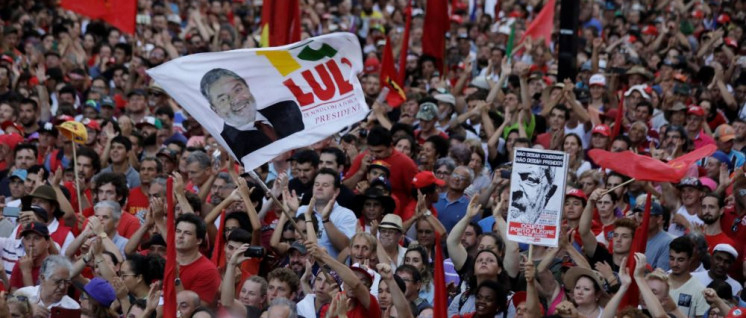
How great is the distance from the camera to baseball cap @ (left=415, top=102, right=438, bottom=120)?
44.9ft

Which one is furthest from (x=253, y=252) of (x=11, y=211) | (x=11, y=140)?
(x=11, y=140)

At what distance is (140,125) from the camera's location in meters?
14.7

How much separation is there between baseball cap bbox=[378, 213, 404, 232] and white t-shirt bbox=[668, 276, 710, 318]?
1.90m

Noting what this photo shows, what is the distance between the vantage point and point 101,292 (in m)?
9.36

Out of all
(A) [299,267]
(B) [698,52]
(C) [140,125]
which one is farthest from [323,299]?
(B) [698,52]

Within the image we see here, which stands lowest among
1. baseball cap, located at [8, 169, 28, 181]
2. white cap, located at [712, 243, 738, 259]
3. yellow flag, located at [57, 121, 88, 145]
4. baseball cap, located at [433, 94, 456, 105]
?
white cap, located at [712, 243, 738, 259]

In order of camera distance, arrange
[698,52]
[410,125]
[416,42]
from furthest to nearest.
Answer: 1. [416,42]
2. [698,52]
3. [410,125]

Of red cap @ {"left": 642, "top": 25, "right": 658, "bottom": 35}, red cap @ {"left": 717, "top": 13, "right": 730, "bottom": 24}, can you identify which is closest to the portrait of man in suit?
red cap @ {"left": 642, "top": 25, "right": 658, "bottom": 35}

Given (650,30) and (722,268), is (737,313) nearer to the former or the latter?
(722,268)

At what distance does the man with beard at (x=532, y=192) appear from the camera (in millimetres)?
8984

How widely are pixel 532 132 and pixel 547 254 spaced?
191 inches

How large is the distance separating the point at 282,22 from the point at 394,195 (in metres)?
3.01

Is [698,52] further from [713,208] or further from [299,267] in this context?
[299,267]

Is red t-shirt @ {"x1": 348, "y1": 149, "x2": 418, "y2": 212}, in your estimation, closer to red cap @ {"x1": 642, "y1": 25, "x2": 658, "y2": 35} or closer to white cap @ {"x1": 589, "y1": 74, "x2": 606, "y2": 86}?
white cap @ {"x1": 589, "y1": 74, "x2": 606, "y2": 86}
